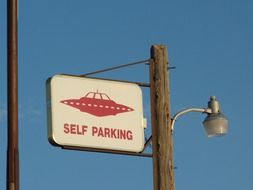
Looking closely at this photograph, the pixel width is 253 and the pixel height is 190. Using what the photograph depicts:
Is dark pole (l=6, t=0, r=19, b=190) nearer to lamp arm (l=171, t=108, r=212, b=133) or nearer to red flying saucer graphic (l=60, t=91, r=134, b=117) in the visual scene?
red flying saucer graphic (l=60, t=91, r=134, b=117)

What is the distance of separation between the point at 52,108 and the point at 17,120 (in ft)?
3.65

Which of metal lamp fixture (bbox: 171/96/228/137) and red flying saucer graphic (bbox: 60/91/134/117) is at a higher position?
red flying saucer graphic (bbox: 60/91/134/117)

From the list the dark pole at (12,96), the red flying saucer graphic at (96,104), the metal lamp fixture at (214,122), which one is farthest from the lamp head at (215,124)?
the dark pole at (12,96)

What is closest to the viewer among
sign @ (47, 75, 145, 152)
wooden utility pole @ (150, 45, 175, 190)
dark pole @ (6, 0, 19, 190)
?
dark pole @ (6, 0, 19, 190)

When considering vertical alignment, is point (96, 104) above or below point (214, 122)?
above

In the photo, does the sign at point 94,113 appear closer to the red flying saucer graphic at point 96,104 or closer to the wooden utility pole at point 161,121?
the red flying saucer graphic at point 96,104

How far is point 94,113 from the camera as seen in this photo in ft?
47.6

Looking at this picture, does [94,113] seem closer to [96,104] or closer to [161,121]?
[96,104]

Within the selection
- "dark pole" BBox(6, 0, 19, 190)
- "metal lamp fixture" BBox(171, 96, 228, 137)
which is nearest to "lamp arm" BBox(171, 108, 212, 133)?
"metal lamp fixture" BBox(171, 96, 228, 137)

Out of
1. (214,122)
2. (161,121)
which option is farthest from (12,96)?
(214,122)

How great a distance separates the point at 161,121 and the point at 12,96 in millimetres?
2604

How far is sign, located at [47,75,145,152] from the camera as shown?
14.2 metres

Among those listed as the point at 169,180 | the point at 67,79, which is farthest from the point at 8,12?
the point at 169,180

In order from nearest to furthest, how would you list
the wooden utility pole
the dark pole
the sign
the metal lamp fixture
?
the dark pole
the wooden utility pole
the sign
the metal lamp fixture
